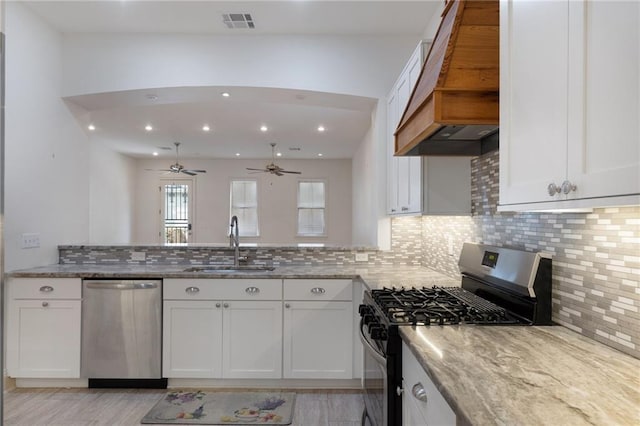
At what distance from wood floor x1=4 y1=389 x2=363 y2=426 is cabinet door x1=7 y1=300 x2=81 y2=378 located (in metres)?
0.17

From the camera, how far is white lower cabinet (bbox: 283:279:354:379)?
2.95m

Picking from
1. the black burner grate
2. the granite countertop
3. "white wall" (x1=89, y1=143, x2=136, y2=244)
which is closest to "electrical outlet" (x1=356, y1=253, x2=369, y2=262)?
the black burner grate

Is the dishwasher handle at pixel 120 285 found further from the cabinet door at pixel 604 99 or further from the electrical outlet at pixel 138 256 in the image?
the cabinet door at pixel 604 99

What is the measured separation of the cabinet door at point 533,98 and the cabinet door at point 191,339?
2372mm

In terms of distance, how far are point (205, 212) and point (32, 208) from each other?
6.78m

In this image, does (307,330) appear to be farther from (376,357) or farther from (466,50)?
(466,50)

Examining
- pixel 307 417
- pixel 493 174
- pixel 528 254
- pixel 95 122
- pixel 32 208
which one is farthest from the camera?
pixel 95 122

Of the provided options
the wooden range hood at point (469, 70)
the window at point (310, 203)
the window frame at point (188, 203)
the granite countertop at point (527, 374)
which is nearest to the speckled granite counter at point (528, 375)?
the granite countertop at point (527, 374)

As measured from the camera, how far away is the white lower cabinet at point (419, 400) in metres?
1.10

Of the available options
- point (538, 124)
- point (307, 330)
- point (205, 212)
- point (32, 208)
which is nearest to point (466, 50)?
point (538, 124)

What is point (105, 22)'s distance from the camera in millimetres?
3340

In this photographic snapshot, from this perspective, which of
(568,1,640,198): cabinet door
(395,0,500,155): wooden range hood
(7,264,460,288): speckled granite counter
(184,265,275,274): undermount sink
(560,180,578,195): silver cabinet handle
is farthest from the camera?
(184,265,275,274): undermount sink

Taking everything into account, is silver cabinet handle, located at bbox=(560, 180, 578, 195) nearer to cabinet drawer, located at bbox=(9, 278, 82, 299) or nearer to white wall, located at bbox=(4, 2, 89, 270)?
cabinet drawer, located at bbox=(9, 278, 82, 299)

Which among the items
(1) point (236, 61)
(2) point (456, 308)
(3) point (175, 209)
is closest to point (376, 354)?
(2) point (456, 308)
